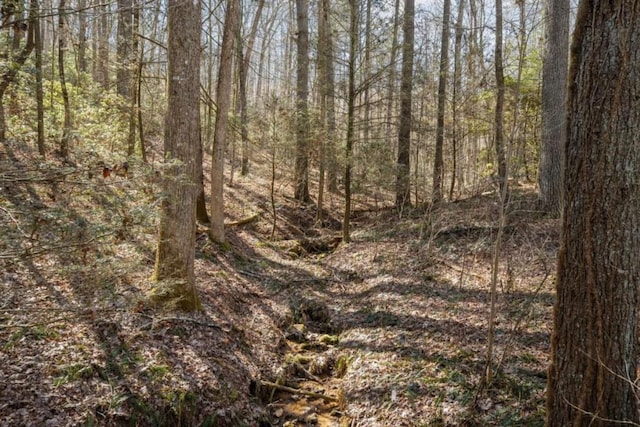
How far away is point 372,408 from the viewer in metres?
4.89

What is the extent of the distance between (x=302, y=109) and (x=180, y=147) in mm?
7469

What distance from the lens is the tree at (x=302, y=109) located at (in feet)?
42.2

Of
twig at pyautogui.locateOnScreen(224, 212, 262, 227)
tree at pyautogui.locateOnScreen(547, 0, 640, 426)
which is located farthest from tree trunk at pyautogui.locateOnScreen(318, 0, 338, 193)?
tree at pyautogui.locateOnScreen(547, 0, 640, 426)

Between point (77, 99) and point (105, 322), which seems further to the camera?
point (77, 99)

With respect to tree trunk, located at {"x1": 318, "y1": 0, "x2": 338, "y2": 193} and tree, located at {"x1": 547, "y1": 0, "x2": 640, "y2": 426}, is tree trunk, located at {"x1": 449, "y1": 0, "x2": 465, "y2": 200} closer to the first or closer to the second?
tree trunk, located at {"x1": 318, "y1": 0, "x2": 338, "y2": 193}

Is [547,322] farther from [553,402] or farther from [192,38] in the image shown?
[192,38]

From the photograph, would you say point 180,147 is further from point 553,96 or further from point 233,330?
point 553,96

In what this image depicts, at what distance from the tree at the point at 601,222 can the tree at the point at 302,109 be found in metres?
10.1

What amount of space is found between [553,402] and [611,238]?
4.43 feet

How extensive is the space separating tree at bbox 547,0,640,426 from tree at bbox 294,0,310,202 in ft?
33.2

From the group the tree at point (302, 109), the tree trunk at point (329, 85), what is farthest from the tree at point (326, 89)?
the tree at point (302, 109)

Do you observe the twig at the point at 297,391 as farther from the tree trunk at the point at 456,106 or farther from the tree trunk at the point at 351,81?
the tree trunk at the point at 456,106

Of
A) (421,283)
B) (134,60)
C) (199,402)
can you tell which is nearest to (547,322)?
(421,283)

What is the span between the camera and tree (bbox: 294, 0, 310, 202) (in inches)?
506
